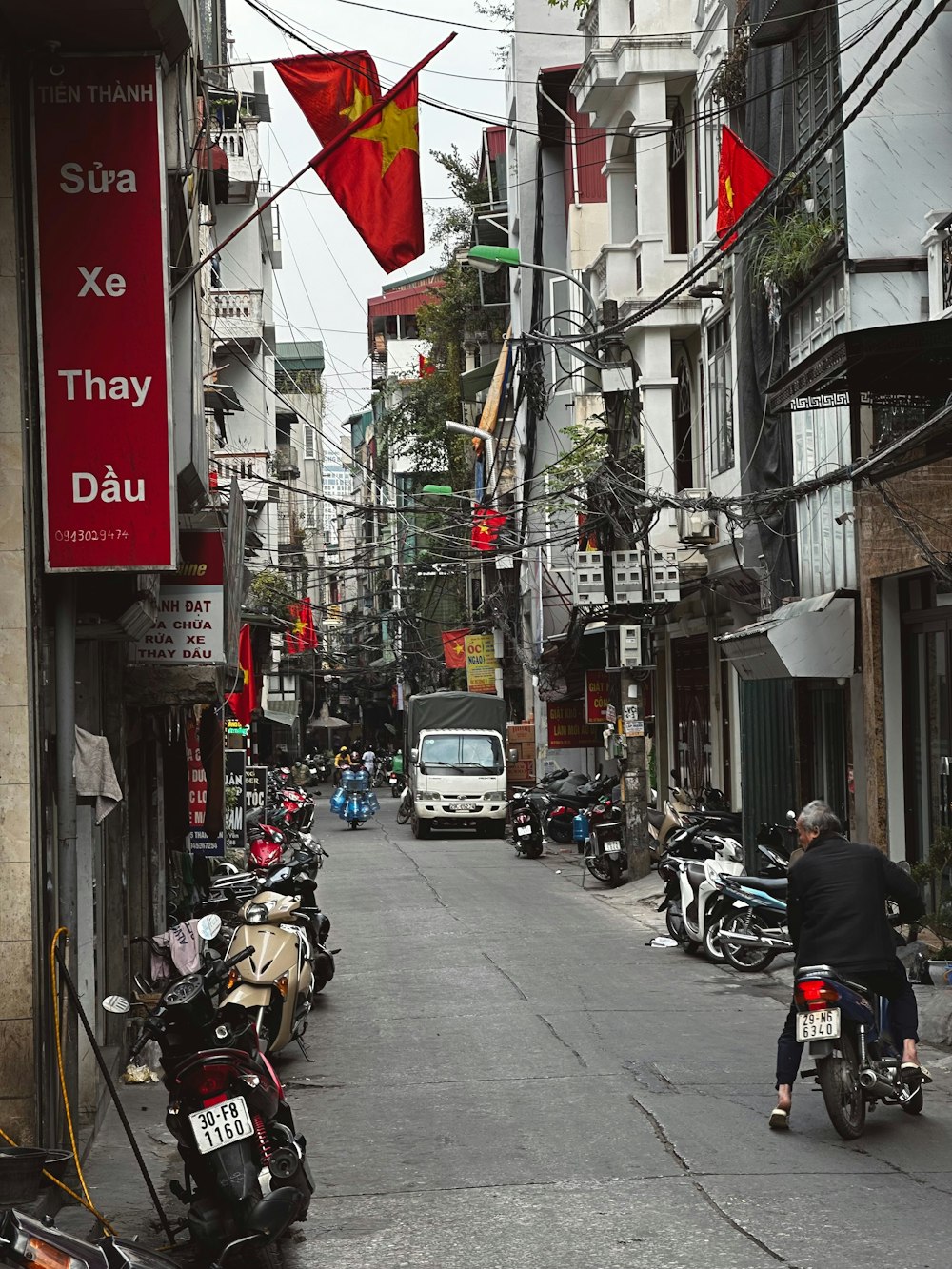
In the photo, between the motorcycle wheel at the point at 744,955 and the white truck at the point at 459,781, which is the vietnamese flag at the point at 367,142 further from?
the white truck at the point at 459,781

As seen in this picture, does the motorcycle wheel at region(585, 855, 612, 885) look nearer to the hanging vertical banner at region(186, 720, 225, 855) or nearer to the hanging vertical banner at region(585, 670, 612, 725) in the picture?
the hanging vertical banner at region(585, 670, 612, 725)

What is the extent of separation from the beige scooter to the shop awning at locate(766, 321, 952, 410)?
612 centimetres

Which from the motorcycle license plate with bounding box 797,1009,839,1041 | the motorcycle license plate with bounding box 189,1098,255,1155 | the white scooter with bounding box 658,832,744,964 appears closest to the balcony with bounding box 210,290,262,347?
the white scooter with bounding box 658,832,744,964

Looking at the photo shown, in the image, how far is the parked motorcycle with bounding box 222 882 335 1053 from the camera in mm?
10320

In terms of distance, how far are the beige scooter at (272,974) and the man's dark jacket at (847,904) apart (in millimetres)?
3454

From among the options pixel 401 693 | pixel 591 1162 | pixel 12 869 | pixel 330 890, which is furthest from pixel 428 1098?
pixel 401 693

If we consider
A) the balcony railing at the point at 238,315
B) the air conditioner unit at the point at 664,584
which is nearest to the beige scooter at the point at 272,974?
the air conditioner unit at the point at 664,584

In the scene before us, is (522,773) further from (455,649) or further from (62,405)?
(62,405)

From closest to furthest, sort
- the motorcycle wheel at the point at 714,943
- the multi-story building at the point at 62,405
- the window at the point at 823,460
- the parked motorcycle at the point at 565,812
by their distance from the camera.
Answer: the multi-story building at the point at 62,405 → the motorcycle wheel at the point at 714,943 → the window at the point at 823,460 → the parked motorcycle at the point at 565,812

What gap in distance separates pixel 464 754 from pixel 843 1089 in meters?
27.6

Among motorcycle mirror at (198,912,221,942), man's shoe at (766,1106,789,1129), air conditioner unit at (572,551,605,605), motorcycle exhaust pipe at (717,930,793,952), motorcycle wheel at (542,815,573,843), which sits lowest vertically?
motorcycle wheel at (542,815,573,843)

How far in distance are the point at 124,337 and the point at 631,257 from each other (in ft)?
66.2

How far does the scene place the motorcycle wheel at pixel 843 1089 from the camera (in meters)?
8.15

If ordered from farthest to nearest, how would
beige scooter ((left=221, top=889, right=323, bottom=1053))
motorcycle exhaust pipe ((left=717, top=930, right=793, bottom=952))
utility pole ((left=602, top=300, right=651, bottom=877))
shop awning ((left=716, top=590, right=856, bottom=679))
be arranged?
utility pole ((left=602, top=300, right=651, bottom=877))
shop awning ((left=716, top=590, right=856, bottom=679))
motorcycle exhaust pipe ((left=717, top=930, right=793, bottom=952))
beige scooter ((left=221, top=889, right=323, bottom=1053))
